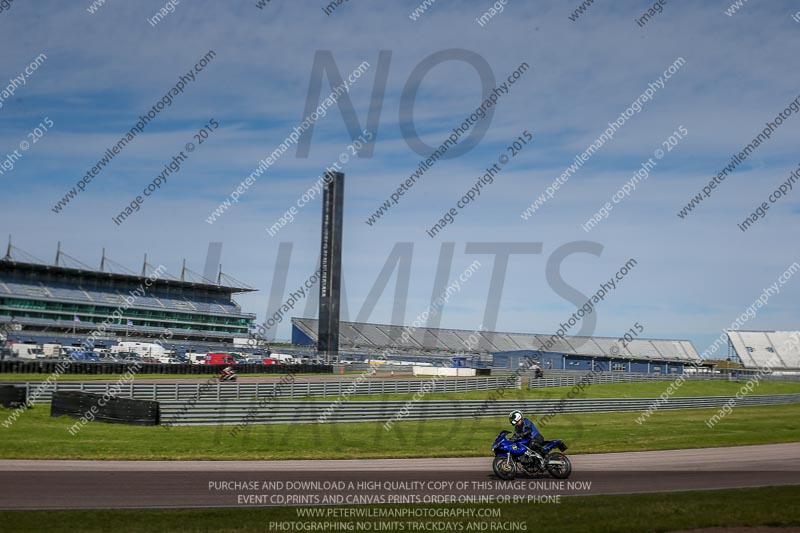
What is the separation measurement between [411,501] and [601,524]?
3.60 m

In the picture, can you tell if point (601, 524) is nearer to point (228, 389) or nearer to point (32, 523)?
point (32, 523)

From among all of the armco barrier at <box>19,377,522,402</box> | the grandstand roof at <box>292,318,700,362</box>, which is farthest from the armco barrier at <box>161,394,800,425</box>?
the grandstand roof at <box>292,318,700,362</box>

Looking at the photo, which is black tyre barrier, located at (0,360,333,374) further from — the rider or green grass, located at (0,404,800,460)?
the rider

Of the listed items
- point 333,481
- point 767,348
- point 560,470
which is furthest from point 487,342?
point 333,481

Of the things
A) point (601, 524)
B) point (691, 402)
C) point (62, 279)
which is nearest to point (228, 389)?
point (601, 524)

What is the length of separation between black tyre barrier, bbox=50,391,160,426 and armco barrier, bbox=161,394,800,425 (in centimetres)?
50

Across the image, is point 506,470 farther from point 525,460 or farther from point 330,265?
point 330,265

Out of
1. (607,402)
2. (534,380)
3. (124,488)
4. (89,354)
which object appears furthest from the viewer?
(89,354)

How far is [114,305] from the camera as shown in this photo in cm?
10306

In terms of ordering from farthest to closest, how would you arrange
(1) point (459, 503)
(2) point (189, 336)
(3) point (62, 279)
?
(2) point (189, 336)
(3) point (62, 279)
(1) point (459, 503)

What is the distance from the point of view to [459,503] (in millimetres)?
13758

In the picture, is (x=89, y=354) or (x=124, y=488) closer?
(x=124, y=488)

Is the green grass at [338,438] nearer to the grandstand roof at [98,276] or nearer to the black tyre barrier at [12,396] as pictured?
the black tyre barrier at [12,396]

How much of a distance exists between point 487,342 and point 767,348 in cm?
4253
